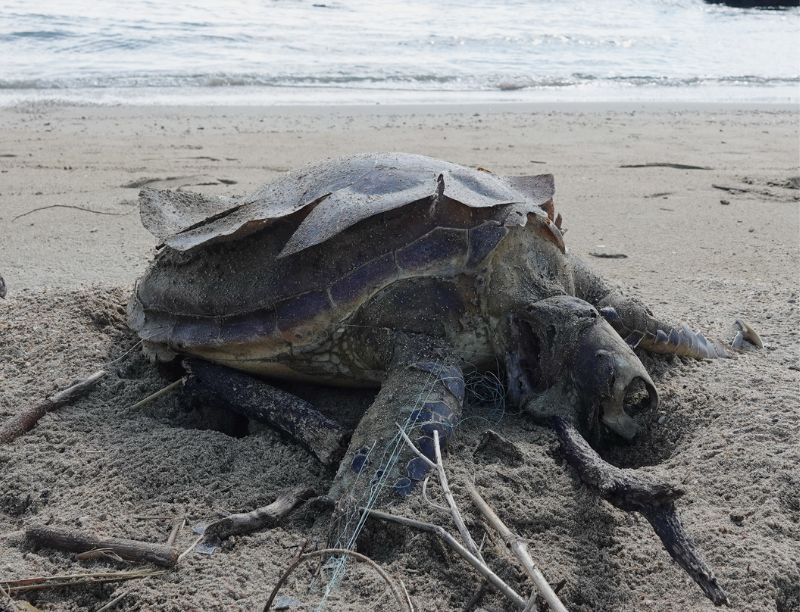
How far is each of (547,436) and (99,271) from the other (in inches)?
101

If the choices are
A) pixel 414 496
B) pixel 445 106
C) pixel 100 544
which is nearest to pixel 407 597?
pixel 414 496

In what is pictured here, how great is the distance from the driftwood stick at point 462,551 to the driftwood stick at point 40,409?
47.2 inches

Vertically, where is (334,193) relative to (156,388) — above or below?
above

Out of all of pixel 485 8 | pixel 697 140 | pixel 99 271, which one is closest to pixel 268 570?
pixel 99 271

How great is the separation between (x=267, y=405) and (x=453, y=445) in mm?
608

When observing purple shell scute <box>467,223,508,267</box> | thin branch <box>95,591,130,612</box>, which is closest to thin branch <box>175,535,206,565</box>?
thin branch <box>95,591,130,612</box>

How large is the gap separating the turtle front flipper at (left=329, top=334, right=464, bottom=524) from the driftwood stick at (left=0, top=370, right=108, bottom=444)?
1.03m

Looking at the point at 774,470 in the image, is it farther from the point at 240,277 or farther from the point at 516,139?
the point at 516,139

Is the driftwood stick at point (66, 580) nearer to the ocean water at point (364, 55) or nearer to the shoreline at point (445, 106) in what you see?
the shoreline at point (445, 106)

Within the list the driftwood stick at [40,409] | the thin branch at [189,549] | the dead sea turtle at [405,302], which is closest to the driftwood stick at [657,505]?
the dead sea turtle at [405,302]

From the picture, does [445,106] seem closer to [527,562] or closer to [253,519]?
[253,519]

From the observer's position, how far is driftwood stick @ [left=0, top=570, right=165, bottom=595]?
175cm

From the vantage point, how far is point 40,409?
252 centimetres

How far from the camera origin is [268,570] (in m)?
1.84
